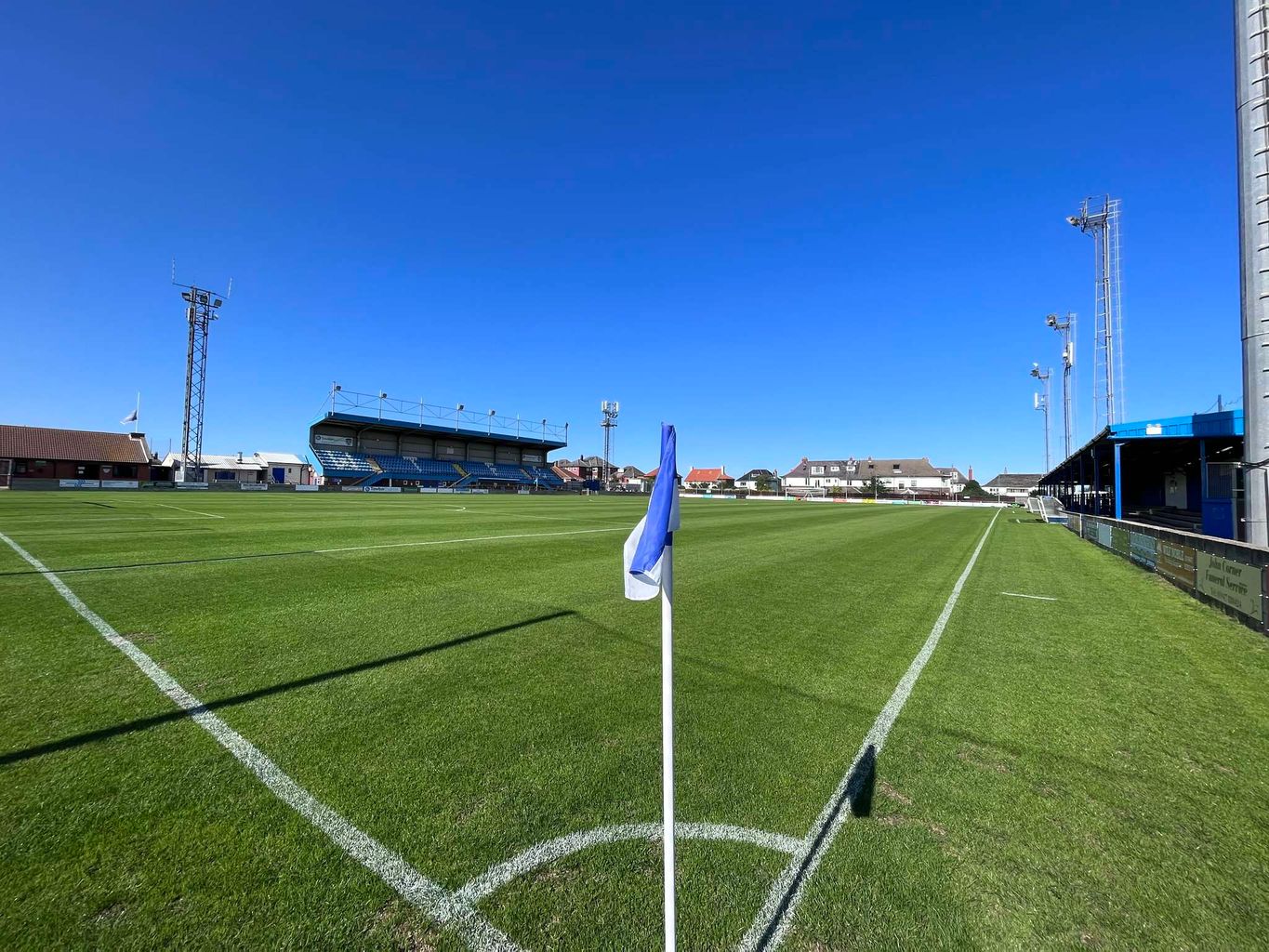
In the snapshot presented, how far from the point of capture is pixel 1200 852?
2.63m

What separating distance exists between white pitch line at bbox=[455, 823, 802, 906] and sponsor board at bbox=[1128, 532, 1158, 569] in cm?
1424

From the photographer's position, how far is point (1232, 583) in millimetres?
7734

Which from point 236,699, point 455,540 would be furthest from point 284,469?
point 236,699

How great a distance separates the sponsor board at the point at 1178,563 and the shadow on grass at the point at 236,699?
11.5m

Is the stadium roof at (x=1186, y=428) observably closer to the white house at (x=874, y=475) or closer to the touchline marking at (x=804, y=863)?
the touchline marking at (x=804, y=863)

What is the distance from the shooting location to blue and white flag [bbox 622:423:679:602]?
2.21m

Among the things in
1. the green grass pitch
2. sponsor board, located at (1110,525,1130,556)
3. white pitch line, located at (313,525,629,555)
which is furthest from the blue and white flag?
sponsor board, located at (1110,525,1130,556)

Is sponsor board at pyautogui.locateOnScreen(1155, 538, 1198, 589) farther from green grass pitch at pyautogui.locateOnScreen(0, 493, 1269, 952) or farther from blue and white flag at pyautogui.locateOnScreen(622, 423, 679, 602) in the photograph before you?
blue and white flag at pyautogui.locateOnScreen(622, 423, 679, 602)

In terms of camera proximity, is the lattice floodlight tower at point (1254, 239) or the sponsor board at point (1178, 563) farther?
the sponsor board at point (1178, 563)

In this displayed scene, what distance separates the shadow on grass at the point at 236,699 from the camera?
127 inches

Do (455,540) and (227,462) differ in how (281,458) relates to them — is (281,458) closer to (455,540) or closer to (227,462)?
(227,462)

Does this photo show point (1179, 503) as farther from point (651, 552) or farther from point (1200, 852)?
point (651, 552)

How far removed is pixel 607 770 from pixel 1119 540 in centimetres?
1855

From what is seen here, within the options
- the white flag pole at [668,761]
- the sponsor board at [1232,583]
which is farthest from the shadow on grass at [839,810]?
the sponsor board at [1232,583]
